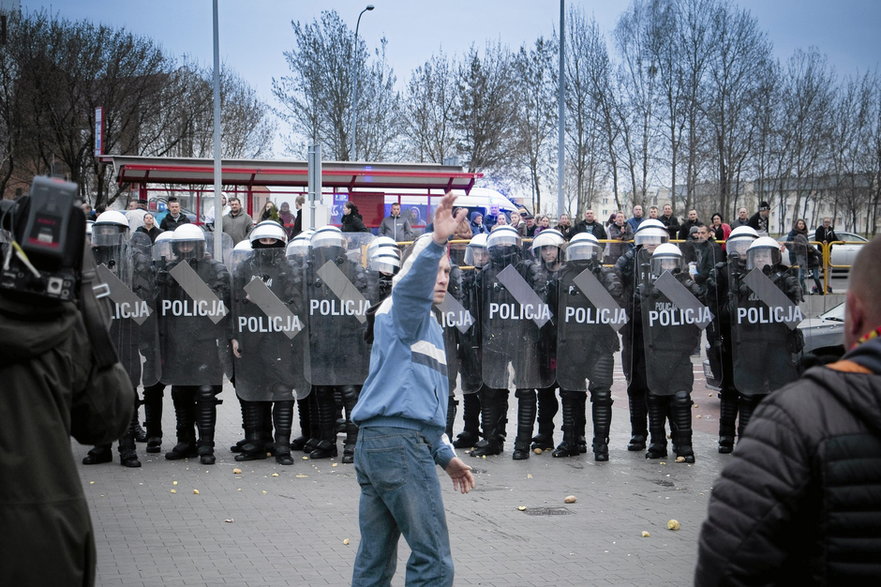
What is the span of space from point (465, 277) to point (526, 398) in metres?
1.35

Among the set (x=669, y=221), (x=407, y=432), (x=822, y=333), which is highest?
(x=669, y=221)

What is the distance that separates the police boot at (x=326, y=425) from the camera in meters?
9.70

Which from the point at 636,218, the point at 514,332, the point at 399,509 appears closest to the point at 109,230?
the point at 514,332

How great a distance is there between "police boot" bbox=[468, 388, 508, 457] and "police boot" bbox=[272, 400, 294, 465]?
181 centimetres

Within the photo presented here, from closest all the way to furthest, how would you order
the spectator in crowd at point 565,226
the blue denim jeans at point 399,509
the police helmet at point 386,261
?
the blue denim jeans at point 399,509
the police helmet at point 386,261
the spectator in crowd at point 565,226

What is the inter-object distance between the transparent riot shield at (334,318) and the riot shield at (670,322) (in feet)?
8.89

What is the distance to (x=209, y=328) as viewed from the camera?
31.8 ft

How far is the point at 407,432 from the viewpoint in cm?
403

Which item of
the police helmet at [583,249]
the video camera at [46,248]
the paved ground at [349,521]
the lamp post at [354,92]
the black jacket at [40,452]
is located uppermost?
the lamp post at [354,92]

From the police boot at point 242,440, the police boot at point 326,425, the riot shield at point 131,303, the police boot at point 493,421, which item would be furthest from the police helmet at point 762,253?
the riot shield at point 131,303

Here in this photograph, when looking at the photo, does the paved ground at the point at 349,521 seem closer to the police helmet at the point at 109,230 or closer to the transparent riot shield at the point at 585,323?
the transparent riot shield at the point at 585,323

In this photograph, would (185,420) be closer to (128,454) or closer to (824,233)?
(128,454)

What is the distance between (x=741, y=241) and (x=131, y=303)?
585cm

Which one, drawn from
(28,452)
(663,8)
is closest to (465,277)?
(28,452)
